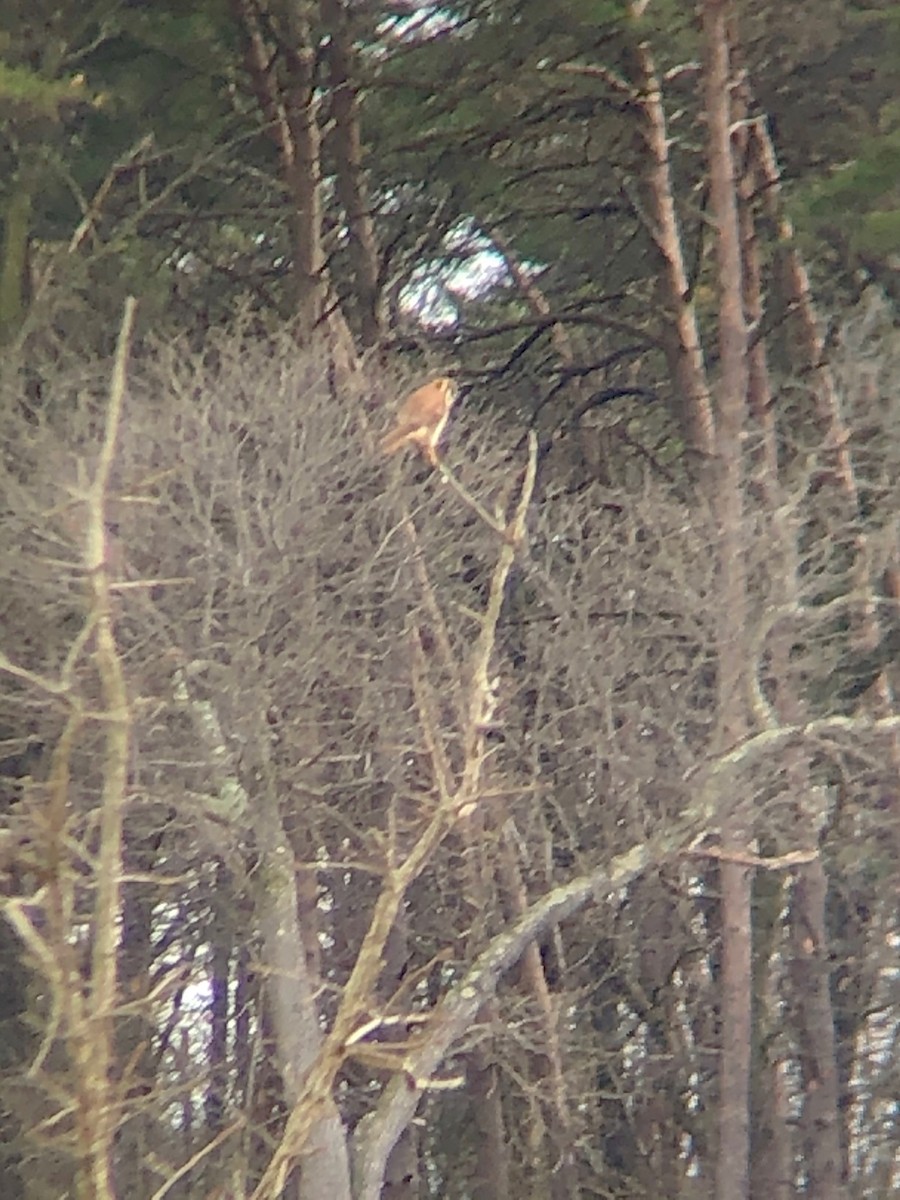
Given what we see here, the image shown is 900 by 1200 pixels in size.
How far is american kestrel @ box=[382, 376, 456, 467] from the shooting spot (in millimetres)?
8234

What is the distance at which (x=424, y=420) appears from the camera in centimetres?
827

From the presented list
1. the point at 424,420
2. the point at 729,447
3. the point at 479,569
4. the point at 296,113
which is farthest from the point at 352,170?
the point at 729,447

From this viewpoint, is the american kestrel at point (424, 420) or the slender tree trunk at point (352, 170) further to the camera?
the slender tree trunk at point (352, 170)

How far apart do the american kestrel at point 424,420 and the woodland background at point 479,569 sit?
23 cm

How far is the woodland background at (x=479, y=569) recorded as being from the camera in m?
8.19

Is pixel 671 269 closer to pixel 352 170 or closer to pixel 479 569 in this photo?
pixel 352 170

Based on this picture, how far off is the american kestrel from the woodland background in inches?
8.9

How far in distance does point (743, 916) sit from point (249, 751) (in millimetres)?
3305

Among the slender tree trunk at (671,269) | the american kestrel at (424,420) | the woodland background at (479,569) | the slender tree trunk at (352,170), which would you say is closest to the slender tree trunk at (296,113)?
the woodland background at (479,569)

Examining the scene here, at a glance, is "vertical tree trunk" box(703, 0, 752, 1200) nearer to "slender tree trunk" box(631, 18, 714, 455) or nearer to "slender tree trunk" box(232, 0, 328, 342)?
"slender tree trunk" box(631, 18, 714, 455)

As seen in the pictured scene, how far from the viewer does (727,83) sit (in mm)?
9281

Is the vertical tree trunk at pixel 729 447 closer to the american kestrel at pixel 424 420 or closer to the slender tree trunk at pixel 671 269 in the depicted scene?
the slender tree trunk at pixel 671 269

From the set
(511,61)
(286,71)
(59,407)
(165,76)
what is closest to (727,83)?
(511,61)

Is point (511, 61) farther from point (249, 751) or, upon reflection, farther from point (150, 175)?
point (249, 751)
